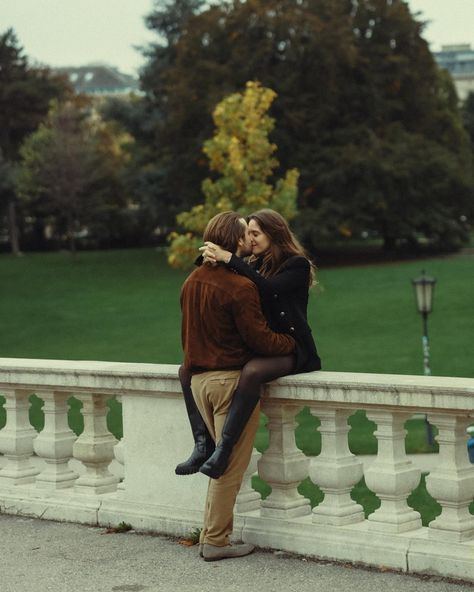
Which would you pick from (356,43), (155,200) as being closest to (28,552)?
(356,43)

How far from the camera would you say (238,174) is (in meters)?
42.5

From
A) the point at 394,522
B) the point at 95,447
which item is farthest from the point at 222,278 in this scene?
the point at 95,447

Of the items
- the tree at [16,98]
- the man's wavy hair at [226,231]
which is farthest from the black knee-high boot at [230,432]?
the tree at [16,98]

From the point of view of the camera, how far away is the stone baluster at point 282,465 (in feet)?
22.1

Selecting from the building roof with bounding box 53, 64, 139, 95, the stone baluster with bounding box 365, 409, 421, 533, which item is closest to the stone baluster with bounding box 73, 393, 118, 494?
the stone baluster with bounding box 365, 409, 421, 533

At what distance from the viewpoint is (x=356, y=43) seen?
2432 inches

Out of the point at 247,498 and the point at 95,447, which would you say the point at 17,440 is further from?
the point at 247,498

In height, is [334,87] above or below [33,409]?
above

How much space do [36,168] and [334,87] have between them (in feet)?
95.2

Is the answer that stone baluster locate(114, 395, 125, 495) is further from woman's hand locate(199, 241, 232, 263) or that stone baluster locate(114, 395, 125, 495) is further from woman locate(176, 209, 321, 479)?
woman's hand locate(199, 241, 232, 263)

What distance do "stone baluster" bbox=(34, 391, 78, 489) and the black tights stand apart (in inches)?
58.4

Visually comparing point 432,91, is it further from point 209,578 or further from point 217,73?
point 209,578

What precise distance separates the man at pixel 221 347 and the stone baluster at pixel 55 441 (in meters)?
1.52

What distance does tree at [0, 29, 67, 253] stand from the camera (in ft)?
282
